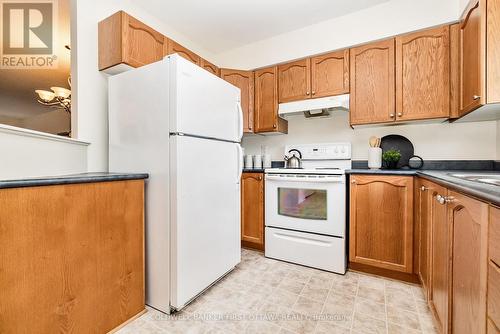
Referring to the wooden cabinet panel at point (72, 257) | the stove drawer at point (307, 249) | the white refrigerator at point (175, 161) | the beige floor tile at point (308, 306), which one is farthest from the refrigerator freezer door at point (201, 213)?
the beige floor tile at point (308, 306)

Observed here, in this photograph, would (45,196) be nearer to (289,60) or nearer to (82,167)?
(82,167)

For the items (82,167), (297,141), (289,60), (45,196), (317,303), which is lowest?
(317,303)

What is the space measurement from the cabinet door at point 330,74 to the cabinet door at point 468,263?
5.42 ft

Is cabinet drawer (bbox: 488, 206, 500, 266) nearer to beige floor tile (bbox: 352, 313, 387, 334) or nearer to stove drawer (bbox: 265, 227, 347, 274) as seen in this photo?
beige floor tile (bbox: 352, 313, 387, 334)

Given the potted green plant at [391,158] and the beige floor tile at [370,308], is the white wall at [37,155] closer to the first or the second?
the beige floor tile at [370,308]

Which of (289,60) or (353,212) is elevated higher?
(289,60)

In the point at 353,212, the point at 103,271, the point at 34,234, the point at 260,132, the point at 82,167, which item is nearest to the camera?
the point at 34,234

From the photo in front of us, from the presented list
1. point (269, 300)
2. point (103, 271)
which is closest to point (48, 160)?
point (103, 271)

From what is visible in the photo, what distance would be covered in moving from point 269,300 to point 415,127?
6.88 feet

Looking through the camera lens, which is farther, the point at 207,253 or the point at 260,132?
the point at 260,132

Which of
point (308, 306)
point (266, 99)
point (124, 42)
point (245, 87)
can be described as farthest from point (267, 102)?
point (308, 306)

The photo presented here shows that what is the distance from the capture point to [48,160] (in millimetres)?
1568

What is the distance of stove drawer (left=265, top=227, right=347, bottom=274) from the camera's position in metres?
2.01

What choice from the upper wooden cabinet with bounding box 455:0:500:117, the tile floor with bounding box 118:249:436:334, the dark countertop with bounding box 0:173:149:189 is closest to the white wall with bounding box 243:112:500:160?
the upper wooden cabinet with bounding box 455:0:500:117
